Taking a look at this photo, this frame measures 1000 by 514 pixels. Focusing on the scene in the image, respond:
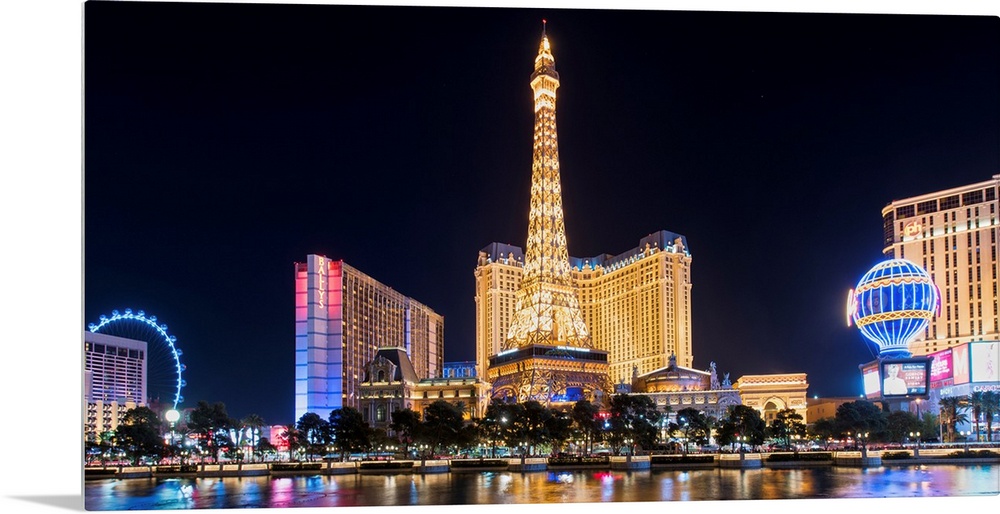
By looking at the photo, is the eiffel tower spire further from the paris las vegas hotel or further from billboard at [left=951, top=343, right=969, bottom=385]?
billboard at [left=951, top=343, right=969, bottom=385]

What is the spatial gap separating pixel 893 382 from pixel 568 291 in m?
26.9

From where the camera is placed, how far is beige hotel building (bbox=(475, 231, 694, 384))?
101688mm

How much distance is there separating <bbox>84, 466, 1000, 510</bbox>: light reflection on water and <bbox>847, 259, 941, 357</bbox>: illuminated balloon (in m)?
28.1

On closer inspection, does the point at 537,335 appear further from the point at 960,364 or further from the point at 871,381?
the point at 960,364

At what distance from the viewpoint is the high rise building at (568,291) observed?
81562mm

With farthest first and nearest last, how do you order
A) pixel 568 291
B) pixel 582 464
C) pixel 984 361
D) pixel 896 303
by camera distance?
pixel 568 291 → pixel 896 303 → pixel 984 361 → pixel 582 464

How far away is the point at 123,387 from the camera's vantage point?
4200 inches

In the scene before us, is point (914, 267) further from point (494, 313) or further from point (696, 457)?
point (494, 313)

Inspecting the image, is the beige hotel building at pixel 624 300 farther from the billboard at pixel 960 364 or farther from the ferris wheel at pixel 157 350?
the ferris wheel at pixel 157 350

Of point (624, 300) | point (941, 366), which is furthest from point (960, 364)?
point (624, 300)

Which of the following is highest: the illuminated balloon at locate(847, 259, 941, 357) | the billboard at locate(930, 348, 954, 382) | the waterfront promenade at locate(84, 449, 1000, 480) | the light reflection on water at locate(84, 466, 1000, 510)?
the illuminated balloon at locate(847, 259, 941, 357)

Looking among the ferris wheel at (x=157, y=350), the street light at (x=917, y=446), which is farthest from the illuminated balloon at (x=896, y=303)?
the ferris wheel at (x=157, y=350)

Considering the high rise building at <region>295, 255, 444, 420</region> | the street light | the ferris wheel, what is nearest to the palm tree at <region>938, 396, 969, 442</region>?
the street light

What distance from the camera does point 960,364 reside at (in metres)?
63.7
